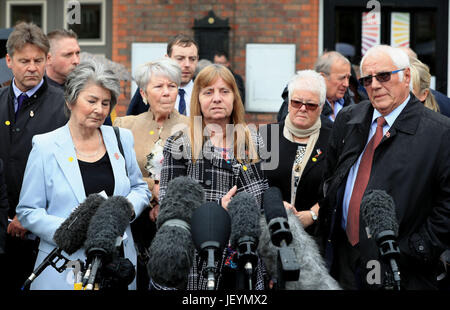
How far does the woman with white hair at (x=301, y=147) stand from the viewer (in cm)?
492

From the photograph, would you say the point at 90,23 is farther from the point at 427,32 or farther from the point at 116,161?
the point at 116,161

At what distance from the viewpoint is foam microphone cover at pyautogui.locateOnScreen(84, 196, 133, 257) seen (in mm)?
2926

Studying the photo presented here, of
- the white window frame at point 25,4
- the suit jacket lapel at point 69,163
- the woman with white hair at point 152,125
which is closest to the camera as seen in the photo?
the suit jacket lapel at point 69,163

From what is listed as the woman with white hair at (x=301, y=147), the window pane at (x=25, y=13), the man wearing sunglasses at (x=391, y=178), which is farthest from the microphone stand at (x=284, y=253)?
the window pane at (x=25, y=13)

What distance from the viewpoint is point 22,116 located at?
5020 millimetres

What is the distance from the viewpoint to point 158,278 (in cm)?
283

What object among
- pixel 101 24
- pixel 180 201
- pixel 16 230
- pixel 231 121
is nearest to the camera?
pixel 180 201

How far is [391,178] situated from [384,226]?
963mm

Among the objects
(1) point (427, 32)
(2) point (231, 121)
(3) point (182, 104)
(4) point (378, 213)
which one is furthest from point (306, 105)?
(1) point (427, 32)

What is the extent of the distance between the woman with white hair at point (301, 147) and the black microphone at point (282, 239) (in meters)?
1.85

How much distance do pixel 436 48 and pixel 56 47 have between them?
21.8 ft

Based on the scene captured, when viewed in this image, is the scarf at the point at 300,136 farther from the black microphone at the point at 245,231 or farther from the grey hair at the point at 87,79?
the black microphone at the point at 245,231

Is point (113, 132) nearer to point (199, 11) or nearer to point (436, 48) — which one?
point (199, 11)

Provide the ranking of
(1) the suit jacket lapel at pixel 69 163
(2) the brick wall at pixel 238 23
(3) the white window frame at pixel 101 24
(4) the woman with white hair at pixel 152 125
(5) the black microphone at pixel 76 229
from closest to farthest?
(5) the black microphone at pixel 76 229, (1) the suit jacket lapel at pixel 69 163, (4) the woman with white hair at pixel 152 125, (2) the brick wall at pixel 238 23, (3) the white window frame at pixel 101 24
